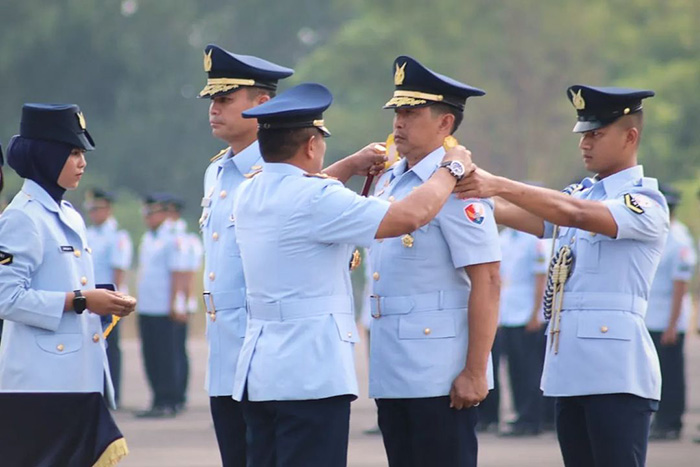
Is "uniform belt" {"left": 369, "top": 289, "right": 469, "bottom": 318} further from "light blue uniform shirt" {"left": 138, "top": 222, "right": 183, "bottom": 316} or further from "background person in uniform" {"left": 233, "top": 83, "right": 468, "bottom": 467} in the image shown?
"light blue uniform shirt" {"left": 138, "top": 222, "right": 183, "bottom": 316}

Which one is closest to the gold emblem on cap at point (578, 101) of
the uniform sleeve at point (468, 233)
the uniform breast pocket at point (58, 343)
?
the uniform sleeve at point (468, 233)

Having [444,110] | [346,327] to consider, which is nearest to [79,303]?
[346,327]

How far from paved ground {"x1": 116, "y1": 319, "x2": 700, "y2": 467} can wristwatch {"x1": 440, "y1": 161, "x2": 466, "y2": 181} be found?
14.3ft

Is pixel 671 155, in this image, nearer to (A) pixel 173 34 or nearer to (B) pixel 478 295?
(A) pixel 173 34

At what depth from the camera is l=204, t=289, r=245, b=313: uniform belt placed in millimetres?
5379

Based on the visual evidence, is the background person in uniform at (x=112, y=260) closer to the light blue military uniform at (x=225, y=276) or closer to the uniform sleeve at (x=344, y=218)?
the light blue military uniform at (x=225, y=276)

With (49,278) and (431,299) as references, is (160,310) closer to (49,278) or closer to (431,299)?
(49,278)

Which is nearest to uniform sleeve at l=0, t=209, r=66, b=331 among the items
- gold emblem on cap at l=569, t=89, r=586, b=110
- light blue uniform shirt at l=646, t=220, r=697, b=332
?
gold emblem on cap at l=569, t=89, r=586, b=110

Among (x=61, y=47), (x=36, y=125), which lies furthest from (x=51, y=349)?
(x=61, y=47)

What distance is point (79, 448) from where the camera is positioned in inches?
176

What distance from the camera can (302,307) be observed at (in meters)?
4.73

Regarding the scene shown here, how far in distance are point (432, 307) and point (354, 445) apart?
5.19 meters

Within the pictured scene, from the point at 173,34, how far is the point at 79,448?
34.3 meters

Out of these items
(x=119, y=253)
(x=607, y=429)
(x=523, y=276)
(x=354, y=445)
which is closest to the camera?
(x=607, y=429)
